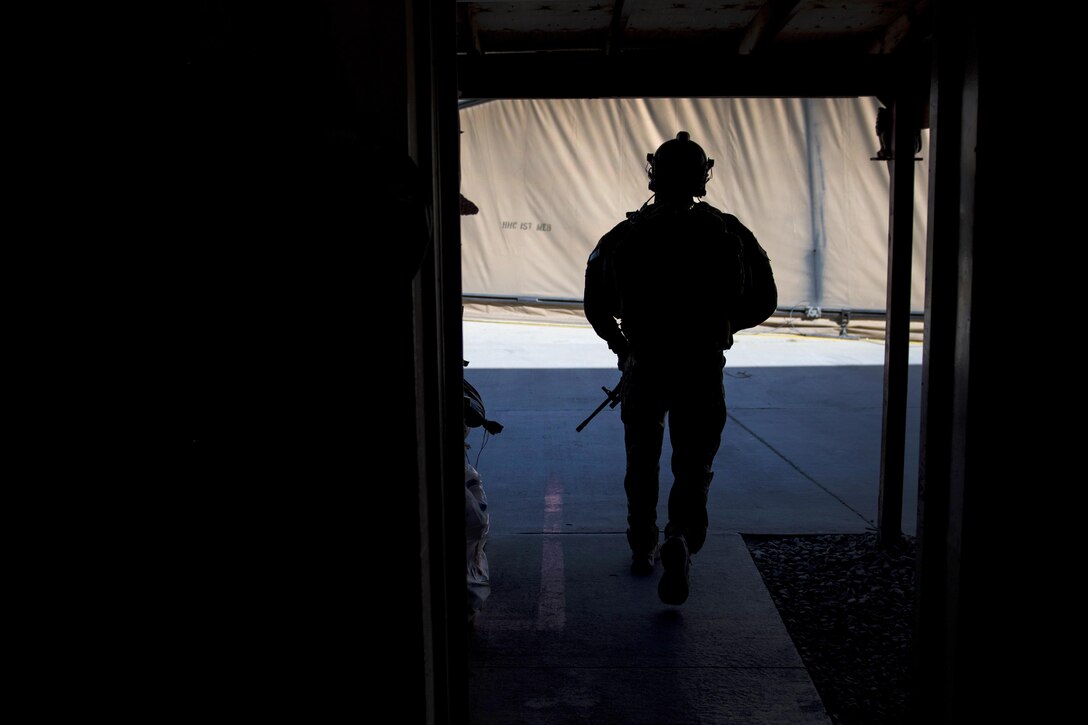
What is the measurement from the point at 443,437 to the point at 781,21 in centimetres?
256

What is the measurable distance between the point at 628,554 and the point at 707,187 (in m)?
9.60

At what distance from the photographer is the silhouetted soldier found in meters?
3.37

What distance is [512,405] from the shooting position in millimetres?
7609

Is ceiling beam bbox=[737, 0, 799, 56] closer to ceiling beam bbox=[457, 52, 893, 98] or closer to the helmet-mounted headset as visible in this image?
ceiling beam bbox=[457, 52, 893, 98]

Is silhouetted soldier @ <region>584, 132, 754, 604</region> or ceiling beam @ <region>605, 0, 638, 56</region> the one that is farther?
ceiling beam @ <region>605, 0, 638, 56</region>

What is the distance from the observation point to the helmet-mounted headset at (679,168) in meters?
3.40

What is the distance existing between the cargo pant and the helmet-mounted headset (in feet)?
2.12

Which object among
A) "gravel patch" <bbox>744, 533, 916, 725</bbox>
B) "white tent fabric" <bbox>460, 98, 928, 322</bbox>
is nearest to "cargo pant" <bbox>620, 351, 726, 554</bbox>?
"gravel patch" <bbox>744, 533, 916, 725</bbox>

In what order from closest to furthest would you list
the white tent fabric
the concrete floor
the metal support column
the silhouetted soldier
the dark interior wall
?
the dark interior wall < the concrete floor < the silhouetted soldier < the metal support column < the white tent fabric

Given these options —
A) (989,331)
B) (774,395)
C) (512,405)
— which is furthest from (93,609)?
(774,395)

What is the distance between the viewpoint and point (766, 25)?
3.65m

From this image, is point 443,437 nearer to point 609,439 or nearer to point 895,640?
point 895,640

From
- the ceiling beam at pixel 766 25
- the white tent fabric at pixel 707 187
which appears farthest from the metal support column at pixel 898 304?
the white tent fabric at pixel 707 187

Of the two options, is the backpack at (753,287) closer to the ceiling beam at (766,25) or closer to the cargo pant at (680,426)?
the cargo pant at (680,426)
